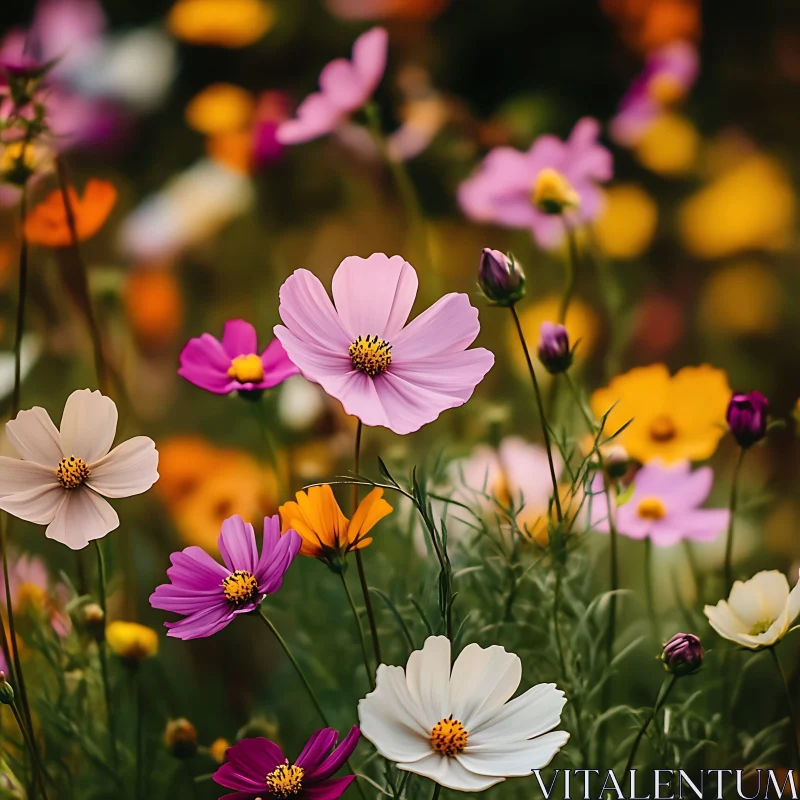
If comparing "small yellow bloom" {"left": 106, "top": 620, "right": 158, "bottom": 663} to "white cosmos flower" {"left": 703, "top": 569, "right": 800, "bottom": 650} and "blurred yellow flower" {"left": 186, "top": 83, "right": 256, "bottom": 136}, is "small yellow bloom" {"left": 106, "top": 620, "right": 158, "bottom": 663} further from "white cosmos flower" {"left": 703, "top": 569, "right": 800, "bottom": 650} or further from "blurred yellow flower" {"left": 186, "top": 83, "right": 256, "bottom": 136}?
"blurred yellow flower" {"left": 186, "top": 83, "right": 256, "bottom": 136}

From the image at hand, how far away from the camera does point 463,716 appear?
0.32 metres

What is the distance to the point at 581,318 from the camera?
84 cm

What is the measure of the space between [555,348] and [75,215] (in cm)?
24

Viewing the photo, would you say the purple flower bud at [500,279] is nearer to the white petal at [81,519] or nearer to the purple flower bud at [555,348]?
the purple flower bud at [555,348]

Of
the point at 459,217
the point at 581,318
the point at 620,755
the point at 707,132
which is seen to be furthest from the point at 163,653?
the point at 707,132

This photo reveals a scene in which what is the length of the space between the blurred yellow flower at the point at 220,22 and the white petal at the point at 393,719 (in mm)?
968

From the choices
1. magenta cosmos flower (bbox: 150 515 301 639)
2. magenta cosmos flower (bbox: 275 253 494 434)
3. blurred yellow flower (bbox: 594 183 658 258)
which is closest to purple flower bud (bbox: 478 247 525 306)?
magenta cosmos flower (bbox: 275 253 494 434)

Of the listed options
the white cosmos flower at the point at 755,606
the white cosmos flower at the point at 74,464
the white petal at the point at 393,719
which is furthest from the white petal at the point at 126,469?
the white cosmos flower at the point at 755,606

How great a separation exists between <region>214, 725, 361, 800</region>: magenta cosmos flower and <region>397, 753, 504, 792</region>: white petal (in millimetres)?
28

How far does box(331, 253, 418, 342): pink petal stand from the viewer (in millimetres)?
337

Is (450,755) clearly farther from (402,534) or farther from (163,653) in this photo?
(163,653)

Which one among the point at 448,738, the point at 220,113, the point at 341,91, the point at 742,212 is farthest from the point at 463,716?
the point at 742,212

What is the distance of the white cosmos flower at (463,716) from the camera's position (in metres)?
0.30

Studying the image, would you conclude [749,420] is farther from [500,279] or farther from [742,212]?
[742,212]
